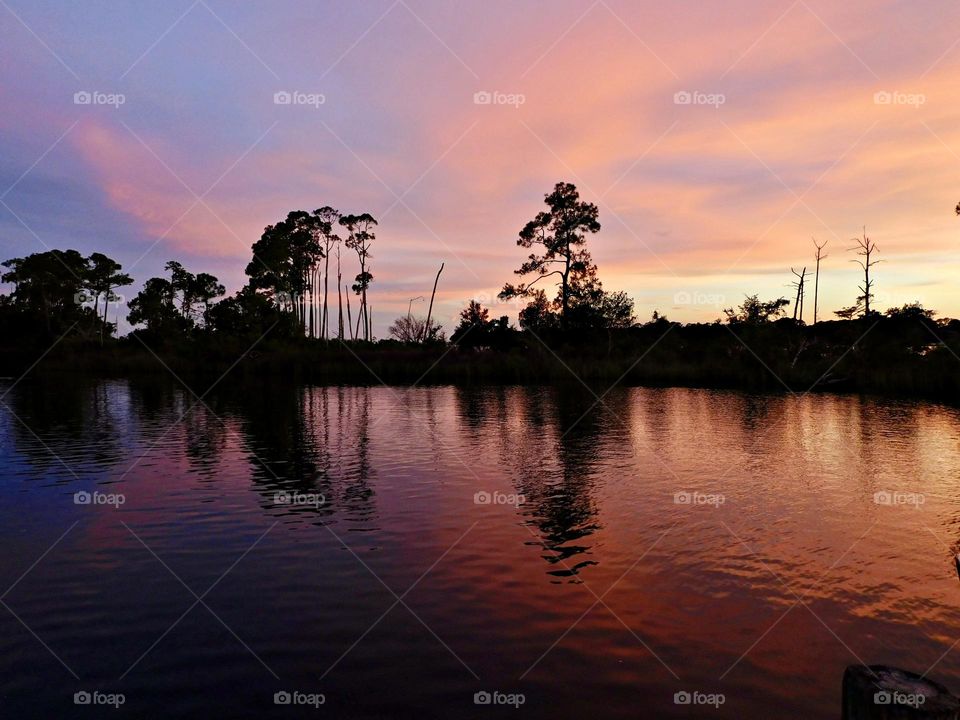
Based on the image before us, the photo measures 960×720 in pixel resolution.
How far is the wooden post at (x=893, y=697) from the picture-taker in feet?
13.1

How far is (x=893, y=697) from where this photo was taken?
13.4 ft

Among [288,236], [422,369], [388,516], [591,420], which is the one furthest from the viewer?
[288,236]

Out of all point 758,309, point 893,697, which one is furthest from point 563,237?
point 893,697

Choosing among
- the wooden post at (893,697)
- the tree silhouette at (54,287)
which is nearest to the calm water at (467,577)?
the wooden post at (893,697)

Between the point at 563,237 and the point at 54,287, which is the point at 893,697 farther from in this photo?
the point at 54,287

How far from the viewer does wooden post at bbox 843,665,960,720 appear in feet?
13.1

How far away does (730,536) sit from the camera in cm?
1259

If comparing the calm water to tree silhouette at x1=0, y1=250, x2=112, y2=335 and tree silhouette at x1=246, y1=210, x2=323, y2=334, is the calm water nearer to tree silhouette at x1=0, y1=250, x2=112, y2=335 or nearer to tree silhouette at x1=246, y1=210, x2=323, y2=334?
tree silhouette at x1=246, y1=210, x2=323, y2=334

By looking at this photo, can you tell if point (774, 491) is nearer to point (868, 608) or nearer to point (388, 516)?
point (868, 608)

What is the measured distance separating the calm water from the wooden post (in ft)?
8.50

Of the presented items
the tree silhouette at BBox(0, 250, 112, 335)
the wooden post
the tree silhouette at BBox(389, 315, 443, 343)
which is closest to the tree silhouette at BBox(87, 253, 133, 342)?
the tree silhouette at BBox(0, 250, 112, 335)

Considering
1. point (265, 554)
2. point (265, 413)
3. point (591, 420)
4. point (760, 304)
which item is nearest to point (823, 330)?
point (760, 304)

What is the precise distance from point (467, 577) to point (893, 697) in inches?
274

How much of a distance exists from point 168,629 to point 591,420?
2472 cm
